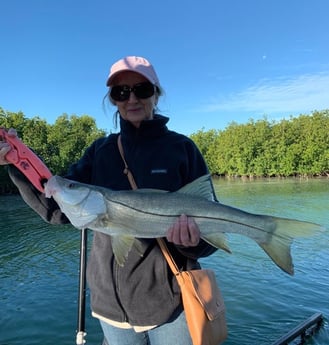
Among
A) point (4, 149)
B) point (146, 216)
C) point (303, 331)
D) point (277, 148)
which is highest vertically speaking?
point (277, 148)

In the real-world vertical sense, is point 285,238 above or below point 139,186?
below

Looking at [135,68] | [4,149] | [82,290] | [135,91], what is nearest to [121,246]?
[4,149]

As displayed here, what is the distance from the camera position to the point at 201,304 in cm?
271

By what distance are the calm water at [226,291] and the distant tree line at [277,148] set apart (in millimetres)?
67908

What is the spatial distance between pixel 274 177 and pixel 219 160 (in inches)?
653

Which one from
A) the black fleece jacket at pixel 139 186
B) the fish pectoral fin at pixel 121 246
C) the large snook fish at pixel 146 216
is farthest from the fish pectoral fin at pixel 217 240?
the fish pectoral fin at pixel 121 246

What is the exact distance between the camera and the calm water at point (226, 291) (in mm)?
8633

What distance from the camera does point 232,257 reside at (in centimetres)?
1461

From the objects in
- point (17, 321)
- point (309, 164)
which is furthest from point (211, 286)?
point (309, 164)

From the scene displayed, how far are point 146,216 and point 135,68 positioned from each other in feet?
4.04

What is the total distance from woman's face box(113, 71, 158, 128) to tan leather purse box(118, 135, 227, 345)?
1055mm

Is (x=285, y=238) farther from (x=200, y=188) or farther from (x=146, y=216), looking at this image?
(x=146, y=216)

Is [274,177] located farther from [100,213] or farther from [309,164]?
[100,213]

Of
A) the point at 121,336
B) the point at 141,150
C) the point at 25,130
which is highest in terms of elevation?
the point at 25,130
